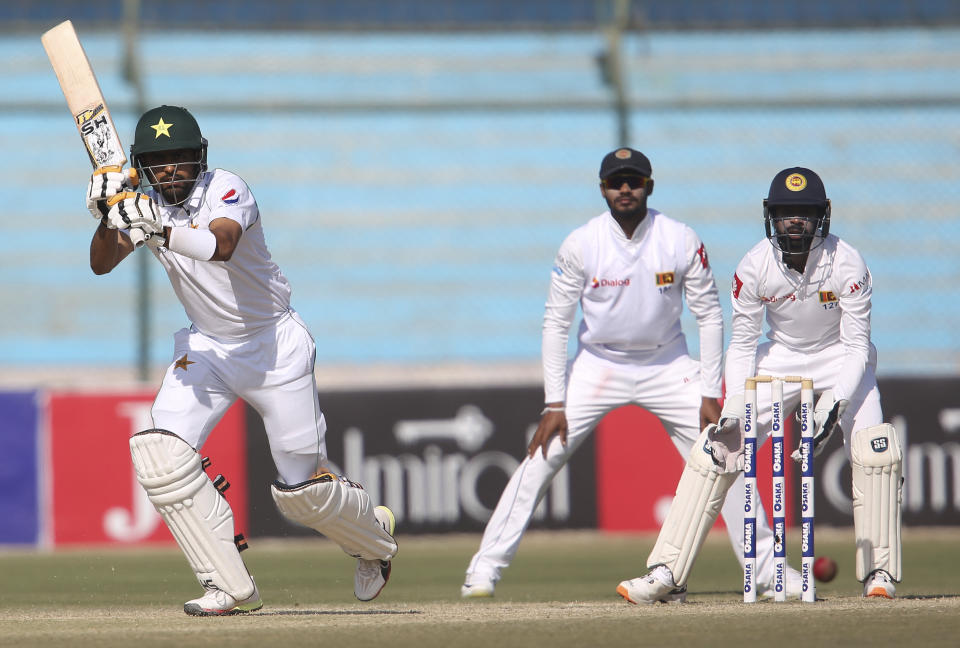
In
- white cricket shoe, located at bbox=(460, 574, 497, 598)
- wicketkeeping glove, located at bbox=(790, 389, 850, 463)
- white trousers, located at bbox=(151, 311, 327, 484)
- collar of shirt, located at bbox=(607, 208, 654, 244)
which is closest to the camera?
white trousers, located at bbox=(151, 311, 327, 484)

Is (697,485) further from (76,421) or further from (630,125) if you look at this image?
(630,125)

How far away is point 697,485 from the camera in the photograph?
5480 millimetres

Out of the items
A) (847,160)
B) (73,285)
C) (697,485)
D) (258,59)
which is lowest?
(697,485)

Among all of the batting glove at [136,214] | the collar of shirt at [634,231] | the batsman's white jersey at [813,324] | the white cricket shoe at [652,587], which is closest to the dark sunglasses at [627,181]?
the collar of shirt at [634,231]

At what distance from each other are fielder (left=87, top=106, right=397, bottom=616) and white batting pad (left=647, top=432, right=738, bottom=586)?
1.17 metres

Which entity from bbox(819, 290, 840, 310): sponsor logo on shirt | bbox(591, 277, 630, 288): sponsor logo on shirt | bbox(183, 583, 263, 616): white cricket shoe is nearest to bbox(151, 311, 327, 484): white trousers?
bbox(183, 583, 263, 616): white cricket shoe

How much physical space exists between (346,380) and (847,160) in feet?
15.2

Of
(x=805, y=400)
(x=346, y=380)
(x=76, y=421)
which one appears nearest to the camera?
(x=805, y=400)

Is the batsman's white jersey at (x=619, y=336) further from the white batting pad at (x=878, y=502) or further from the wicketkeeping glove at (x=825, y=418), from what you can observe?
the white batting pad at (x=878, y=502)

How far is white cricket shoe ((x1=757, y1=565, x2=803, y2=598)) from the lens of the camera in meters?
5.70

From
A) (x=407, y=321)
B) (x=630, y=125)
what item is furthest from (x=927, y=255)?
(x=407, y=321)

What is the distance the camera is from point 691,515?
5.45m

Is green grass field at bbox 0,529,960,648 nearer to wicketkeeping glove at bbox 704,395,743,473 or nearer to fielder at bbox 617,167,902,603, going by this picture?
fielder at bbox 617,167,902,603

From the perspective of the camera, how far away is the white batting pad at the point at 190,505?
16.2 ft
